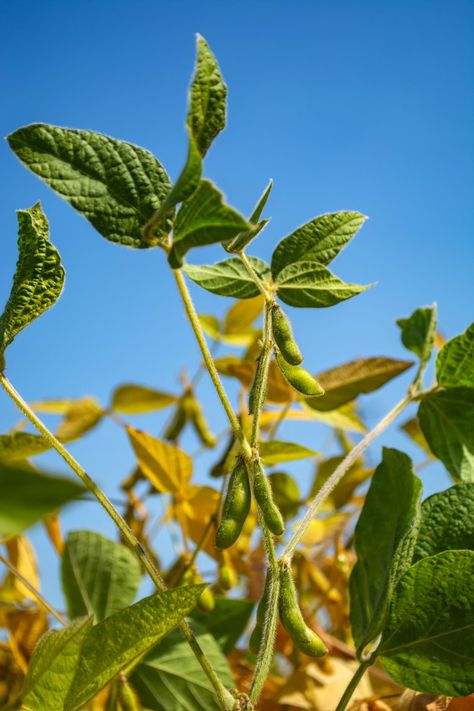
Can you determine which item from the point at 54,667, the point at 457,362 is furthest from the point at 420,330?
the point at 54,667

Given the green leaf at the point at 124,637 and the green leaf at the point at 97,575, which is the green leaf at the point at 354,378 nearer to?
the green leaf at the point at 97,575

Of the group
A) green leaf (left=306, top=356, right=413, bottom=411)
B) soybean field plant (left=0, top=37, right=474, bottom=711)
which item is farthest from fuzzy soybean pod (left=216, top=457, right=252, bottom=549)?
green leaf (left=306, top=356, right=413, bottom=411)

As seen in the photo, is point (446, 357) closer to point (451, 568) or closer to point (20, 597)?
point (451, 568)

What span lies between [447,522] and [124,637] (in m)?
0.30

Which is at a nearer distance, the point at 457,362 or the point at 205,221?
the point at 205,221

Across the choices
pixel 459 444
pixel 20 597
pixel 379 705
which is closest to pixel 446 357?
pixel 459 444

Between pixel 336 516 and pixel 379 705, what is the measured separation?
0.53m

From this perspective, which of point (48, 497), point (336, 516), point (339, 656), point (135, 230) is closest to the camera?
point (48, 497)

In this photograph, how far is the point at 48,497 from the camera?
228 millimetres

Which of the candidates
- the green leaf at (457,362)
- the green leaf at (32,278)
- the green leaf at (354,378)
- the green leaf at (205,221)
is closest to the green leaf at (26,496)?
the green leaf at (205,221)

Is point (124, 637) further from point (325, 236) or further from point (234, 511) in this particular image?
point (325, 236)

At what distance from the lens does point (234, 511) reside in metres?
0.52

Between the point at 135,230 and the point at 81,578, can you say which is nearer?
the point at 135,230

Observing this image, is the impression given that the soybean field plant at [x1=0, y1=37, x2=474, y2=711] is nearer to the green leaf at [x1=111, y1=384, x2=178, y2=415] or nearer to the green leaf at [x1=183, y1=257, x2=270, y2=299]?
the green leaf at [x1=183, y1=257, x2=270, y2=299]
